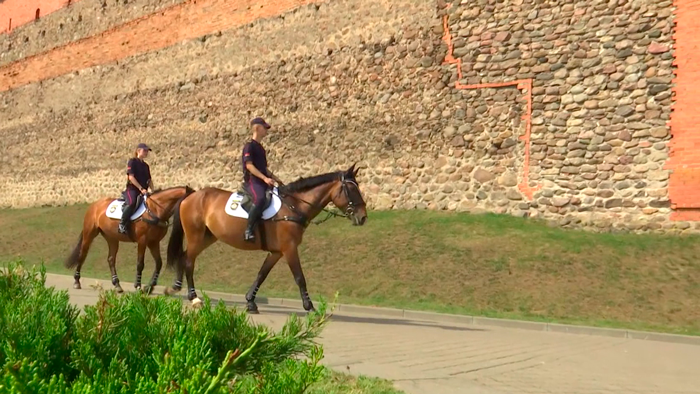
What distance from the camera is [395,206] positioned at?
16281 mm

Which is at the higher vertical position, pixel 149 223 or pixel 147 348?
pixel 149 223

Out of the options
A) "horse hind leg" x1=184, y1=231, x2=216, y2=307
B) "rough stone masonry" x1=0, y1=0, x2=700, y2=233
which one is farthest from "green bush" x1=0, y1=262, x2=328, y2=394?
"rough stone masonry" x1=0, y1=0, x2=700, y2=233

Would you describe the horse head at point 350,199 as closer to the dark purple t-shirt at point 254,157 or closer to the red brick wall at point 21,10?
the dark purple t-shirt at point 254,157

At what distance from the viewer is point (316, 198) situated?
28.6 ft

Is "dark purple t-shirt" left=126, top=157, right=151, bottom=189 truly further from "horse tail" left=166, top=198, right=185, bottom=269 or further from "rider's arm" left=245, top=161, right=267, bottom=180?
"rider's arm" left=245, top=161, right=267, bottom=180

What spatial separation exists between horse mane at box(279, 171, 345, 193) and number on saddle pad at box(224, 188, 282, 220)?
0.64 feet

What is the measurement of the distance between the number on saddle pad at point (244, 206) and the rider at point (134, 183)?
2.48 metres

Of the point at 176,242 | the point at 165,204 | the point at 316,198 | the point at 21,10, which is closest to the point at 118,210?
the point at 165,204

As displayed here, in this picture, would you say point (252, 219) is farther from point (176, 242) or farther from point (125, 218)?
point (125, 218)

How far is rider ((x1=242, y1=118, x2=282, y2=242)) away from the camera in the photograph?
851 cm

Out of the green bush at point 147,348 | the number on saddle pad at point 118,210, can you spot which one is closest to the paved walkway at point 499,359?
the green bush at point 147,348

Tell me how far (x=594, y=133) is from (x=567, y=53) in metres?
1.90

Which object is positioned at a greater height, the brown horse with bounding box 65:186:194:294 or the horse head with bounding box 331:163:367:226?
the horse head with bounding box 331:163:367:226

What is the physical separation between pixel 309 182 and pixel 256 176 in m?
0.72
